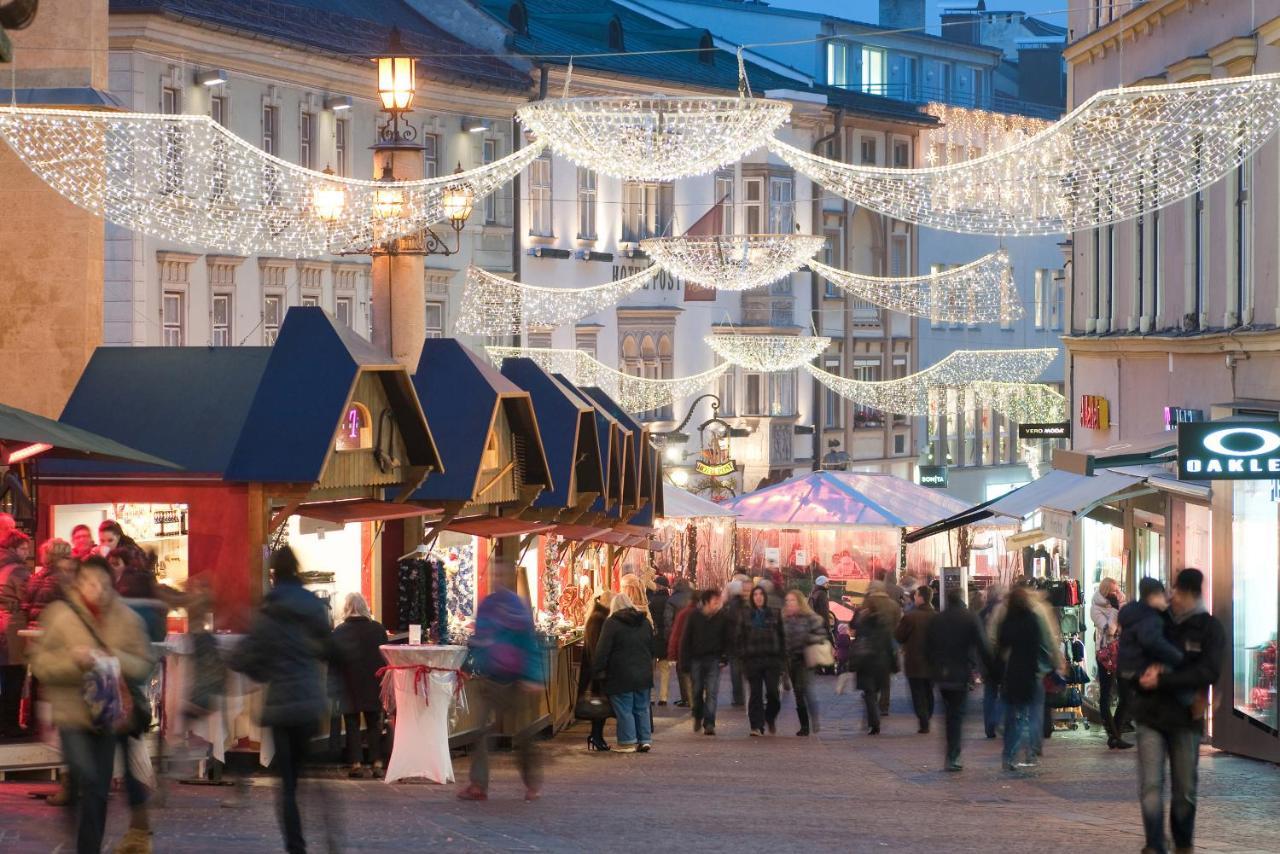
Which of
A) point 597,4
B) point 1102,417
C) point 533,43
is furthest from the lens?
point 597,4

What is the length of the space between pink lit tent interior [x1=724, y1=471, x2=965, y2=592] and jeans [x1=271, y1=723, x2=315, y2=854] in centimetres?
2745

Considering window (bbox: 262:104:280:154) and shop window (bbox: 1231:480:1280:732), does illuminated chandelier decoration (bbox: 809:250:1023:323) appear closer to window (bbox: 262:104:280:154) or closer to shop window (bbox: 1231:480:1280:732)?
window (bbox: 262:104:280:154)

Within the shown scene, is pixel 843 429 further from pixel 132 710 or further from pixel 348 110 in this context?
pixel 132 710

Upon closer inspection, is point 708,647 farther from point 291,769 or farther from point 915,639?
point 291,769

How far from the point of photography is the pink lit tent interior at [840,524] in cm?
4069

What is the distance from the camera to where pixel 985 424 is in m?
76.2

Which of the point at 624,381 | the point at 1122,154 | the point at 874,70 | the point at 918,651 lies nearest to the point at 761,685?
the point at 918,651

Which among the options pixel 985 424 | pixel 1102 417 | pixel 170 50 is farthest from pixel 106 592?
pixel 985 424

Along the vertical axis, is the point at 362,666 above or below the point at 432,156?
below

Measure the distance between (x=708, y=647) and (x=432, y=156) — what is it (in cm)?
2623

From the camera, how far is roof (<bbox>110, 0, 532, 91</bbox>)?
4114 centimetres

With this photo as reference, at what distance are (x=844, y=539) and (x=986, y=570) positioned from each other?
409cm

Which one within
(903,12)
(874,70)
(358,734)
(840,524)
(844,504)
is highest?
(903,12)

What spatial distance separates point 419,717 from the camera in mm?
18969
